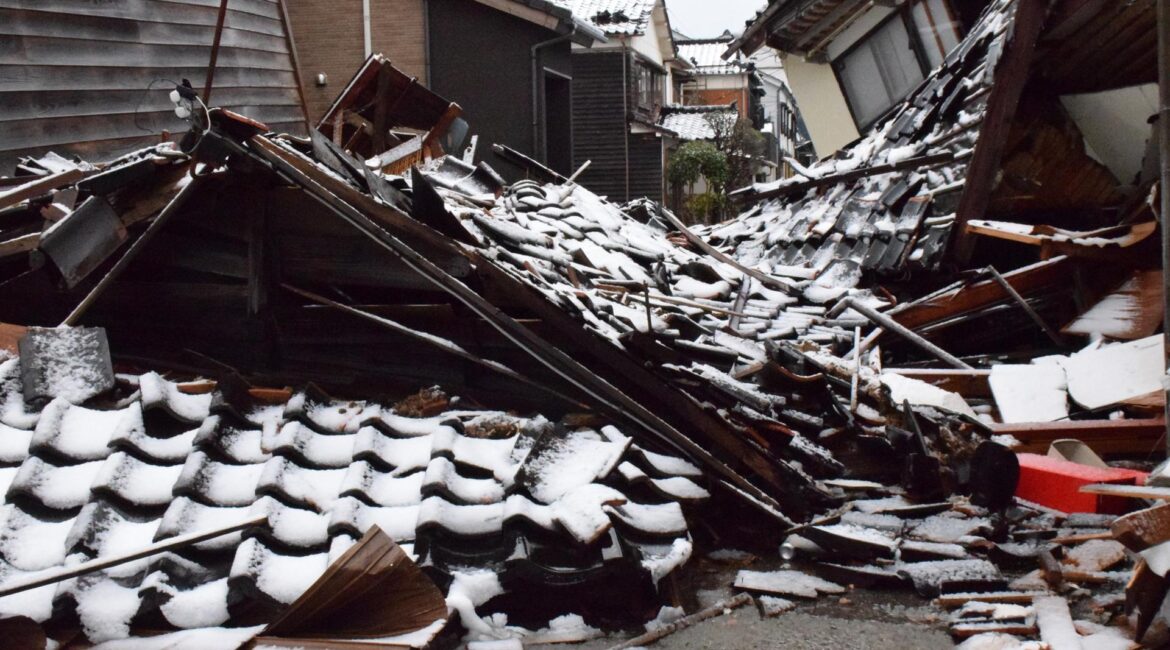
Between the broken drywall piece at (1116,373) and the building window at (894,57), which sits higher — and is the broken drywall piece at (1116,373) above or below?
below

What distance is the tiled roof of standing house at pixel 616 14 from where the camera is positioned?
31094 mm

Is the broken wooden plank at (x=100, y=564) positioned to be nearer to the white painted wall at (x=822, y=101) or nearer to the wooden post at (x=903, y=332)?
the wooden post at (x=903, y=332)

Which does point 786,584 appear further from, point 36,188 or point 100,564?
point 36,188

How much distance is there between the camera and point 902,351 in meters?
8.95

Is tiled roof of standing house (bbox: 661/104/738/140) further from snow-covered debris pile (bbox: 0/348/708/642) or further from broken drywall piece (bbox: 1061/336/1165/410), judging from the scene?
snow-covered debris pile (bbox: 0/348/708/642)

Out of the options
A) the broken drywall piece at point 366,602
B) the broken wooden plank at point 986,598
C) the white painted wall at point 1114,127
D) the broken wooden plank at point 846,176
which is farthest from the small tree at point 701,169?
the broken drywall piece at point 366,602

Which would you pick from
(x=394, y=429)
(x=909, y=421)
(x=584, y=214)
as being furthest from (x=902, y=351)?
(x=394, y=429)

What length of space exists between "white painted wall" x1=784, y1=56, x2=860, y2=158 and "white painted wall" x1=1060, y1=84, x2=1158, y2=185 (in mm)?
9052

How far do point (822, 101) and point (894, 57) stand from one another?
9.28 ft

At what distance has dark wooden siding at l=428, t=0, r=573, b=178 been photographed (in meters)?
21.0

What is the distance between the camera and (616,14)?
31266mm

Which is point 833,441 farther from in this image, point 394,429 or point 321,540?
point 321,540

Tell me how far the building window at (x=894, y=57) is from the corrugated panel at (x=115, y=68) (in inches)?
419

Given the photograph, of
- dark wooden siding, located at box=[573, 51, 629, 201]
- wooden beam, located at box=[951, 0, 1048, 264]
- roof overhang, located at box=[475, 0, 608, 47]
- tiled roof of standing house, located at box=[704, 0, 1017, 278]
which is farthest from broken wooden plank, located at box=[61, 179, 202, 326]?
dark wooden siding, located at box=[573, 51, 629, 201]
